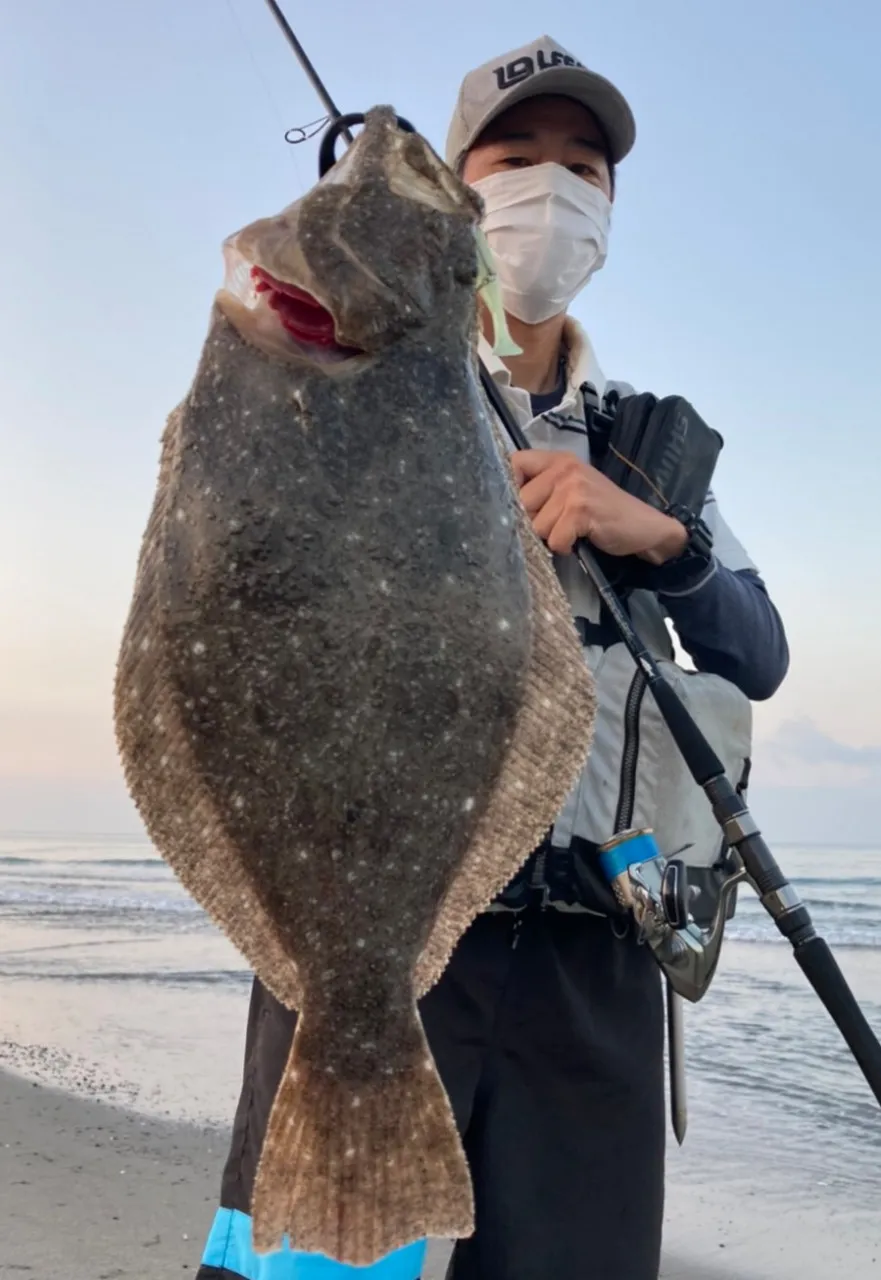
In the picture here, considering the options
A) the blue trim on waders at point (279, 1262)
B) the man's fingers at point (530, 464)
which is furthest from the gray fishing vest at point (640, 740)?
the blue trim on waders at point (279, 1262)

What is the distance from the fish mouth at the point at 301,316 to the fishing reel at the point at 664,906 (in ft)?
4.10

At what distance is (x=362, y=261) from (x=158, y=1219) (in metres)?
4.78

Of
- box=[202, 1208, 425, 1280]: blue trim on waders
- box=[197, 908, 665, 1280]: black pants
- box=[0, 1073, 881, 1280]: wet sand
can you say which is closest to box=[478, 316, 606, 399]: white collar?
box=[197, 908, 665, 1280]: black pants

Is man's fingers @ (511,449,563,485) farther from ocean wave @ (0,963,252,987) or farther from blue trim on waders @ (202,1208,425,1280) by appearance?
ocean wave @ (0,963,252,987)

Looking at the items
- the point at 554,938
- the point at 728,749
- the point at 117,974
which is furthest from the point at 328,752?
the point at 117,974

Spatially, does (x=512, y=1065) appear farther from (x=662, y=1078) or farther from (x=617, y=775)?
(x=617, y=775)

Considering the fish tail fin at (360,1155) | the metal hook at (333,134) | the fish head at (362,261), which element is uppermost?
the metal hook at (333,134)

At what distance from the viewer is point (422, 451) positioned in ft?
5.63

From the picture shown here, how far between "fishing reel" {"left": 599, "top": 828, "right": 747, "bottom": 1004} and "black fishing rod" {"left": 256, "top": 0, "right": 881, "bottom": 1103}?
9 cm

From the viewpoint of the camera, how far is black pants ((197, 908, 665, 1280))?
2385mm

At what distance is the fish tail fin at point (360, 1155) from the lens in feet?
5.43

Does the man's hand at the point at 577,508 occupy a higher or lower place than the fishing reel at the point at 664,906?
higher

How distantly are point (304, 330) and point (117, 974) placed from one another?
10426mm

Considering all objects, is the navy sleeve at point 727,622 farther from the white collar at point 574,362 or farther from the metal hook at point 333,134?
the metal hook at point 333,134
